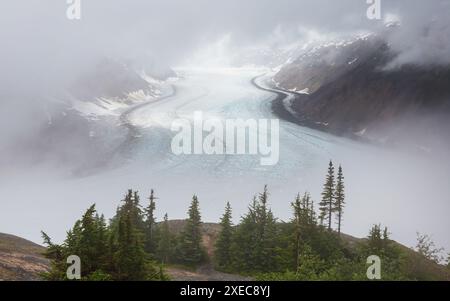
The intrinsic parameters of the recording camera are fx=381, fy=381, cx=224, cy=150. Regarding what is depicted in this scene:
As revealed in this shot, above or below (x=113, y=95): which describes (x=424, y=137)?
below

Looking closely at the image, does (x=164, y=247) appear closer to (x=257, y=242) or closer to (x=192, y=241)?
(x=192, y=241)

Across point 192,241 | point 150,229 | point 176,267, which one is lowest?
point 176,267

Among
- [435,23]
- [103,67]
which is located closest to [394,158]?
[435,23]

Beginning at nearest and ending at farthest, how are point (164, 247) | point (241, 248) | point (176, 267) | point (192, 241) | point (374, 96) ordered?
point (241, 248), point (176, 267), point (164, 247), point (192, 241), point (374, 96)

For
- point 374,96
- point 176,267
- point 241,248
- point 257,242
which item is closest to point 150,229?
point 176,267

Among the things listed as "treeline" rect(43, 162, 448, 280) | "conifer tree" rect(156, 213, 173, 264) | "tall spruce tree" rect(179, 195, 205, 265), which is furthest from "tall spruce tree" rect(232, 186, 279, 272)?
"conifer tree" rect(156, 213, 173, 264)

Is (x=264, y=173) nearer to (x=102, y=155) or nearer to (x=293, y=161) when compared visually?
(x=293, y=161)
